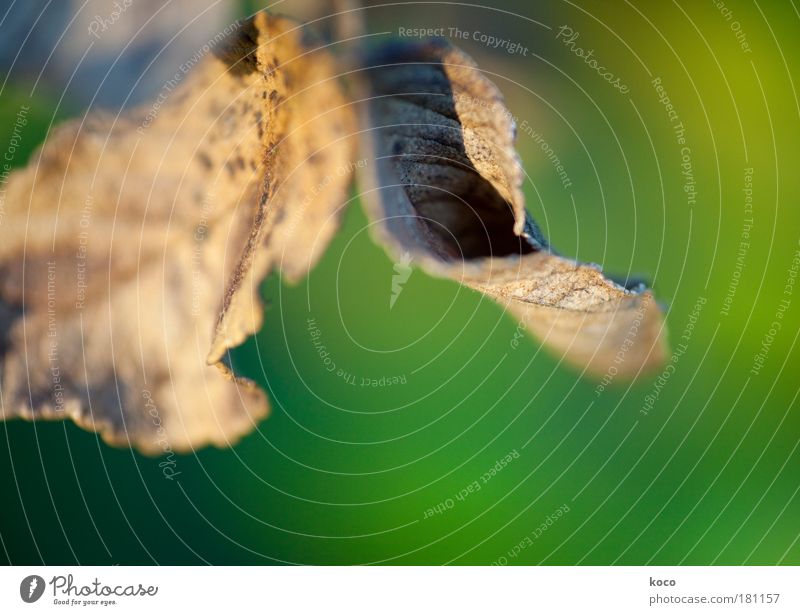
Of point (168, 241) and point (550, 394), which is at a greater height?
point (168, 241)

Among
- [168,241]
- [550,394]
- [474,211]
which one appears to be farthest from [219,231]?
[550,394]

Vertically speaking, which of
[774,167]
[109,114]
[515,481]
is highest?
[109,114]

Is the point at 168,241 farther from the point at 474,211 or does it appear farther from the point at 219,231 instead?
the point at 474,211

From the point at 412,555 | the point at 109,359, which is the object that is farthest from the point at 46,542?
the point at 412,555

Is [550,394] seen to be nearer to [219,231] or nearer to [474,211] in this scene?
[474,211]
